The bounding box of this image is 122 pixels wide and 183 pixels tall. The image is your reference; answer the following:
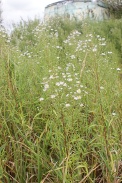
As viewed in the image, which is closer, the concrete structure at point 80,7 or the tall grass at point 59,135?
the tall grass at point 59,135

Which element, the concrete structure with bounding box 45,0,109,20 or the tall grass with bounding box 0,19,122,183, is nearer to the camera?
the tall grass with bounding box 0,19,122,183

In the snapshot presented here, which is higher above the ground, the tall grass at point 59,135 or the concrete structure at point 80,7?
the concrete structure at point 80,7

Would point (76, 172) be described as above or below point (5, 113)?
below

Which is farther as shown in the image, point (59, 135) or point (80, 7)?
point (80, 7)

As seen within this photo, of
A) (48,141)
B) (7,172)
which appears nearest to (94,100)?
(48,141)

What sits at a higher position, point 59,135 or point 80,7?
point 80,7

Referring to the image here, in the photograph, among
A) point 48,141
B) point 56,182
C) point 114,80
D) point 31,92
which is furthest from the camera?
point 114,80

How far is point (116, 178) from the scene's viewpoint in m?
1.90

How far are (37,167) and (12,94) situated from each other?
Result: 2.16 feet

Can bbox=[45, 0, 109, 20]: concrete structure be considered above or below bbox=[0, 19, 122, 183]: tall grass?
above

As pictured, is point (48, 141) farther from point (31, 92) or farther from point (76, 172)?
point (31, 92)

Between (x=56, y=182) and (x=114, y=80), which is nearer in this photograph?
(x=56, y=182)

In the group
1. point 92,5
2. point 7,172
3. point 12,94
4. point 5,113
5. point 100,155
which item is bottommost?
point 7,172

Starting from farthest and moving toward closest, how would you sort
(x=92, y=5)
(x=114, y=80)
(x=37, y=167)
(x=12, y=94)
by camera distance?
(x=92, y=5) < (x=114, y=80) < (x=12, y=94) < (x=37, y=167)
